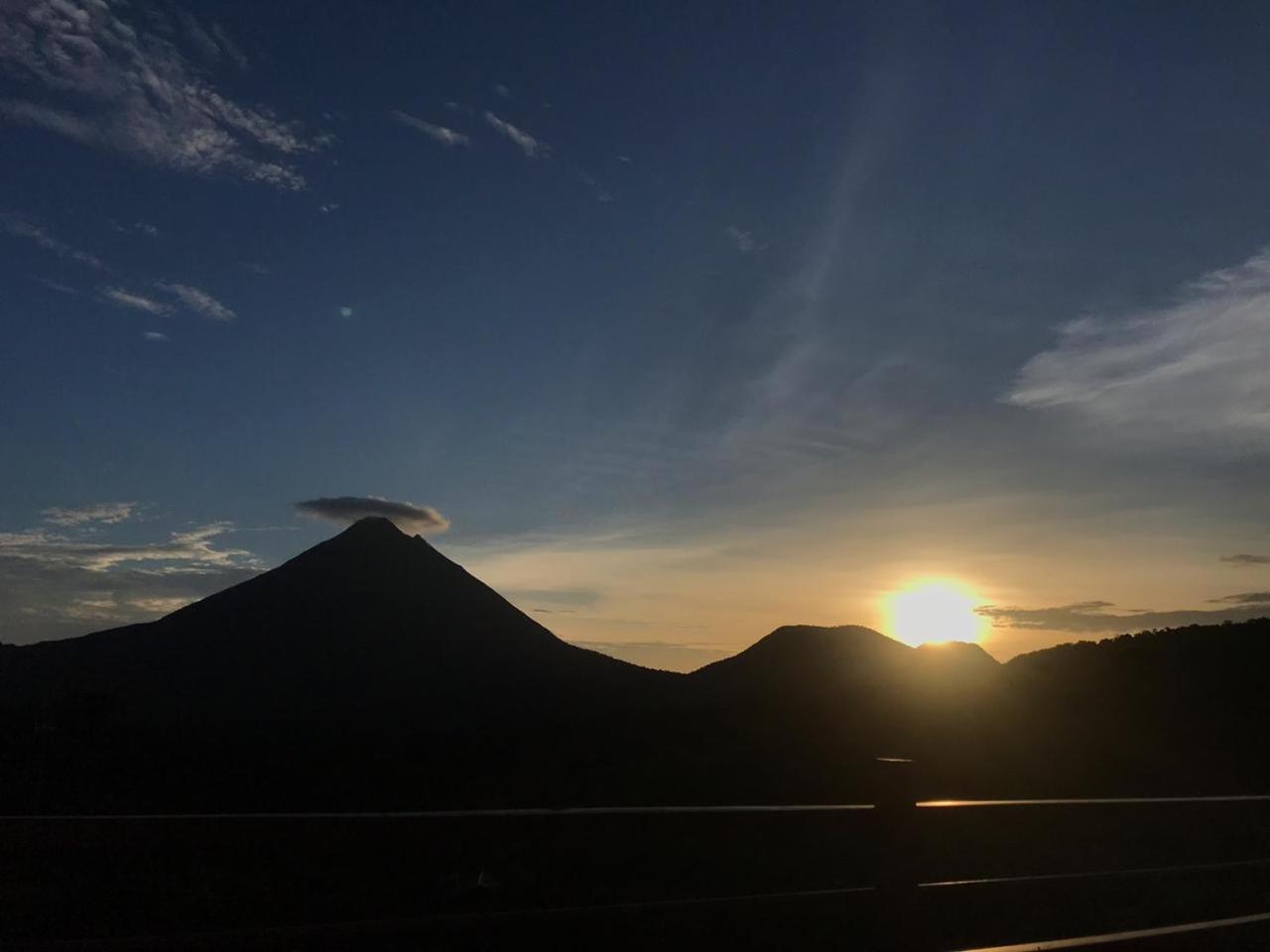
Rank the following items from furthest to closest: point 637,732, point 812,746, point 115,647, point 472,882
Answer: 1. point 115,647
2. point 637,732
3. point 812,746
4. point 472,882

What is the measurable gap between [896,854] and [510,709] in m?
98.2

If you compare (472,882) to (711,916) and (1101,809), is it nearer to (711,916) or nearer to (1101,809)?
→ (711,916)

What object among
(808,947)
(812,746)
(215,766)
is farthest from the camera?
(215,766)

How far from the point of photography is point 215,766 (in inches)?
2931

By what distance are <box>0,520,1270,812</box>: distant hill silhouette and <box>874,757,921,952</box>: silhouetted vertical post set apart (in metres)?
0.13

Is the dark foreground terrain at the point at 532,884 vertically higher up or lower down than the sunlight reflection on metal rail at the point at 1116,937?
higher up

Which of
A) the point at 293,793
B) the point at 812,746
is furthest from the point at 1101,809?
the point at 293,793

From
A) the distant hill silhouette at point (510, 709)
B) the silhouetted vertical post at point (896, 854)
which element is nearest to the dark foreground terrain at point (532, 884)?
the silhouetted vertical post at point (896, 854)

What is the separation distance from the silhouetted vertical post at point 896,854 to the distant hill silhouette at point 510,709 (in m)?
0.13

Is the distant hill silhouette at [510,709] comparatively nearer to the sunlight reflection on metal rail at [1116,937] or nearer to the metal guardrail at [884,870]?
the metal guardrail at [884,870]

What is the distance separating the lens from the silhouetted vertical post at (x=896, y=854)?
4.35 m

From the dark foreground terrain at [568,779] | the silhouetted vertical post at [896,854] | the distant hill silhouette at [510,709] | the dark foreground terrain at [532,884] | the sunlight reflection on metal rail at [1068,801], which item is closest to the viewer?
the dark foreground terrain at [532,884]

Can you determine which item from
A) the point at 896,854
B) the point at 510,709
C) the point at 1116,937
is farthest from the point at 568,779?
the point at 1116,937

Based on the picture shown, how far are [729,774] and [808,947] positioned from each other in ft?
200
